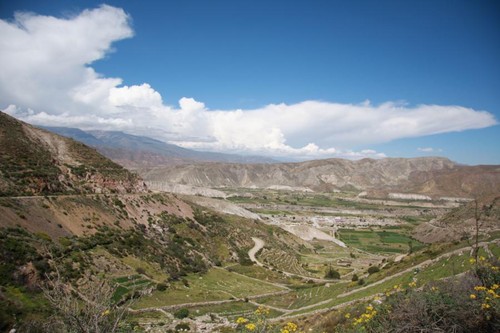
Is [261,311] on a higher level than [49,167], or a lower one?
lower

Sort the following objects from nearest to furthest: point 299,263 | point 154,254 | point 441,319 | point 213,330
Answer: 1. point 441,319
2. point 213,330
3. point 154,254
4. point 299,263

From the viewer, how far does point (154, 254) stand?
172 feet

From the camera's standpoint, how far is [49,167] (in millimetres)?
57812

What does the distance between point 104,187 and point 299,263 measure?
52.6m

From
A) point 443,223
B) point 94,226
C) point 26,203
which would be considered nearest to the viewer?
point 26,203

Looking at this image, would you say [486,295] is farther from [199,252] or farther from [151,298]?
[199,252]

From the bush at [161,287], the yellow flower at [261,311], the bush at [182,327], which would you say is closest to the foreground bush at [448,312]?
the yellow flower at [261,311]

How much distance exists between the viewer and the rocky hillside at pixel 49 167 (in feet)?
163

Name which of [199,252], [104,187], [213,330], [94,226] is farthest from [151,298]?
[104,187]

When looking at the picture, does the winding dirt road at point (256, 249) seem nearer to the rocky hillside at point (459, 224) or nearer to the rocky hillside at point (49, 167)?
the rocky hillside at point (49, 167)

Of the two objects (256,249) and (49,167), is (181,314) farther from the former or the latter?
(256,249)

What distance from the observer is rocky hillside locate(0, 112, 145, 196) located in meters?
49.8

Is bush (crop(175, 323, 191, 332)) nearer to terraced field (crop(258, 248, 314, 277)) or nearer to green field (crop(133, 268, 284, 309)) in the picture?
green field (crop(133, 268, 284, 309))

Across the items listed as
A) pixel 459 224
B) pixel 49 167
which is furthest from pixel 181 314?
pixel 459 224
